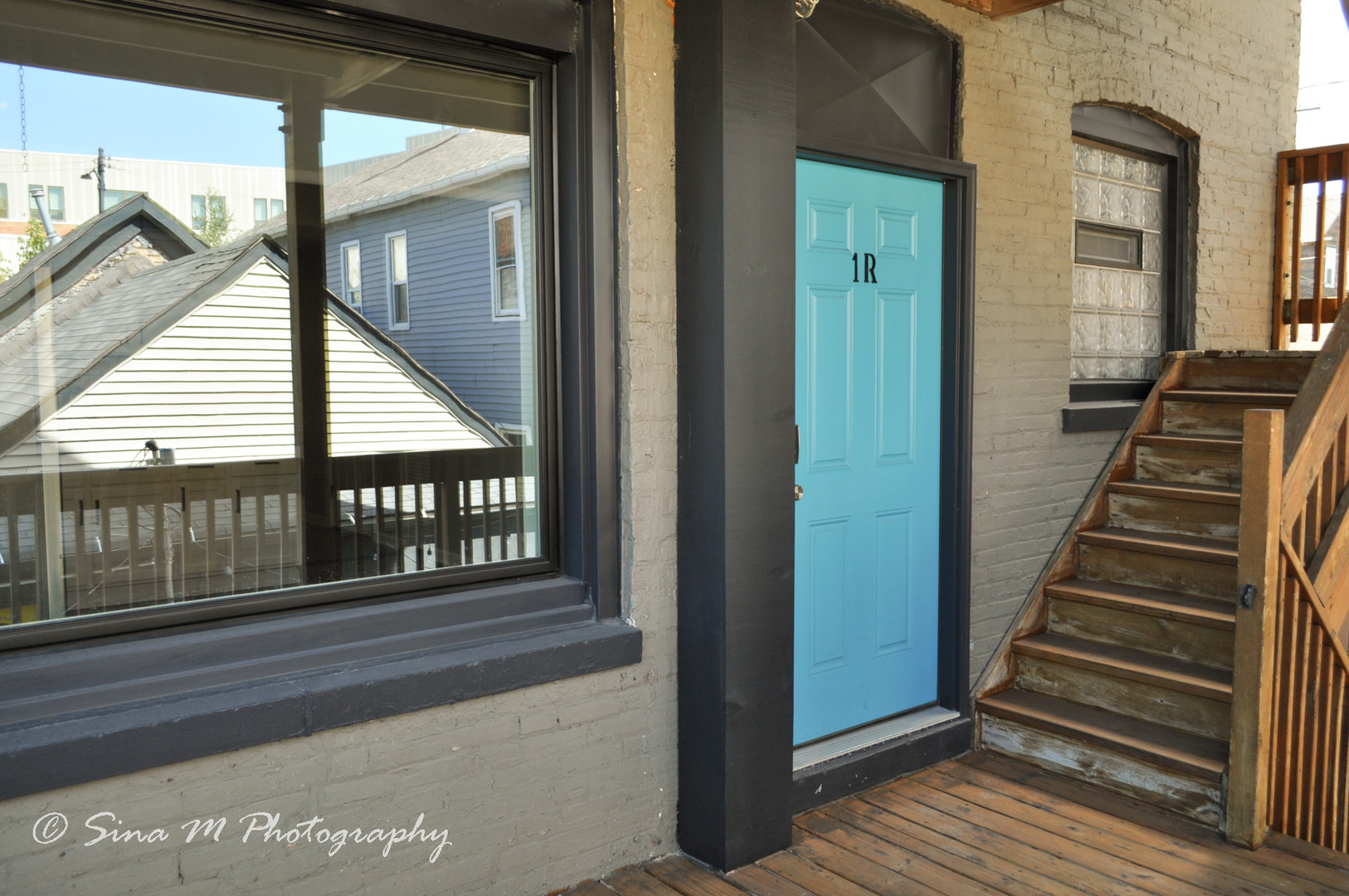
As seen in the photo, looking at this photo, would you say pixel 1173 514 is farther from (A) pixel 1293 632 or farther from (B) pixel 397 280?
(B) pixel 397 280

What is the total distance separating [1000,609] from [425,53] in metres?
3.15

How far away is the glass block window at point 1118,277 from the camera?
15.7 feet

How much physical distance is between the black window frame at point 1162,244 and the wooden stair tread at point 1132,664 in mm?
973

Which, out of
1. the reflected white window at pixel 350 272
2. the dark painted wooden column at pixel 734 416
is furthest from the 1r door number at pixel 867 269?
the reflected white window at pixel 350 272

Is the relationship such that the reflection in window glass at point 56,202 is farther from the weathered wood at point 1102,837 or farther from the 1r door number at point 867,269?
the weathered wood at point 1102,837

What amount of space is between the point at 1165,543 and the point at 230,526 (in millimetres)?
3604

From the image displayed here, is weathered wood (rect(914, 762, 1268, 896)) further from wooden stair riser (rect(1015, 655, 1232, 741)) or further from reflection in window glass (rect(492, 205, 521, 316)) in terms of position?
reflection in window glass (rect(492, 205, 521, 316))

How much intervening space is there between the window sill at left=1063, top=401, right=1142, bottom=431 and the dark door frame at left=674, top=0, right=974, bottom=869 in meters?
1.94

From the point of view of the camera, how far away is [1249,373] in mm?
4719

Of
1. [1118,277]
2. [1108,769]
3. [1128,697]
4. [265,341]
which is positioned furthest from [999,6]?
[265,341]

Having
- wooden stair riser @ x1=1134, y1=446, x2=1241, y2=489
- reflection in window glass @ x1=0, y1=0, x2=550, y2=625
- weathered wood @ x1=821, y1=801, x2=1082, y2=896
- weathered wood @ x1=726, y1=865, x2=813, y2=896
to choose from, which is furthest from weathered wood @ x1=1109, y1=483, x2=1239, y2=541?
reflection in window glass @ x1=0, y1=0, x2=550, y2=625

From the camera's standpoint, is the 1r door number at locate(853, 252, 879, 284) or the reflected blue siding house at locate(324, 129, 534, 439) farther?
the 1r door number at locate(853, 252, 879, 284)

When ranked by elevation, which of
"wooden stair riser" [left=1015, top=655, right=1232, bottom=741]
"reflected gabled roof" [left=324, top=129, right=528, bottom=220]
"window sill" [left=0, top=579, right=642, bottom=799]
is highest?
"reflected gabled roof" [left=324, top=129, right=528, bottom=220]

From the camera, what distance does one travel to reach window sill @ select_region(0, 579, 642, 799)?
81.4 inches
